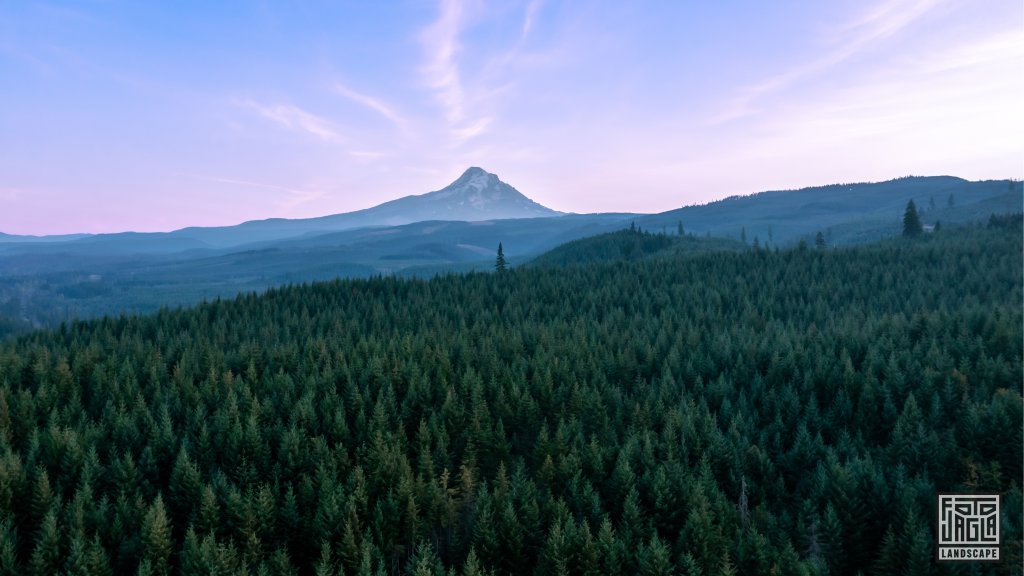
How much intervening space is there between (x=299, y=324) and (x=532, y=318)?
901 inches

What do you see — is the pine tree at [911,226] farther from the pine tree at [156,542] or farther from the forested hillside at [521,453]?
the pine tree at [156,542]

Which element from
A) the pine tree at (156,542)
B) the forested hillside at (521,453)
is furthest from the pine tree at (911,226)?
the pine tree at (156,542)

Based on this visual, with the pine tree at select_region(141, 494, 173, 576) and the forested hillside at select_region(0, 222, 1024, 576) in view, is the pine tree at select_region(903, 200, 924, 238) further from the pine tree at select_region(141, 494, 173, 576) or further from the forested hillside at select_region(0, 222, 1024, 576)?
the pine tree at select_region(141, 494, 173, 576)

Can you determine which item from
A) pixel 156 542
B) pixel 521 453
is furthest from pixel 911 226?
pixel 156 542

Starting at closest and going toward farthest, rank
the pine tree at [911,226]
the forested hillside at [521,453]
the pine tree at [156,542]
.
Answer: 1. the pine tree at [156,542]
2. the forested hillside at [521,453]
3. the pine tree at [911,226]

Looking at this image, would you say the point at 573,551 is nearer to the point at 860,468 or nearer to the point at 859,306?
the point at 860,468

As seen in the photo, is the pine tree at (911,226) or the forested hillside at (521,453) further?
the pine tree at (911,226)

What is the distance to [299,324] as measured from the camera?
5356cm

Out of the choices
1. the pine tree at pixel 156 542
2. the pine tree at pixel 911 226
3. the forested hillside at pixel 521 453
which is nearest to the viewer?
the pine tree at pixel 156 542

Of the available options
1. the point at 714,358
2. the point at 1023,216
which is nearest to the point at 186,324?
the point at 714,358

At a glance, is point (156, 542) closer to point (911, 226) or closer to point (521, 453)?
point (521, 453)

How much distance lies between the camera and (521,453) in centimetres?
2516

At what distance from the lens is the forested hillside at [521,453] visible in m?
16.8

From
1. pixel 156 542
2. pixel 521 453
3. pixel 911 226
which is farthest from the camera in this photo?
pixel 911 226
